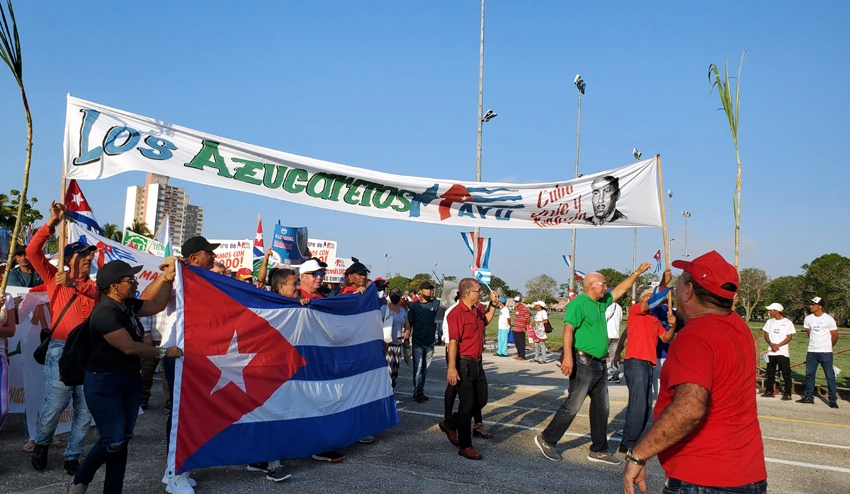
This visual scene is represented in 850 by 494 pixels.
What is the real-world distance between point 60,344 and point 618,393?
33.0 feet

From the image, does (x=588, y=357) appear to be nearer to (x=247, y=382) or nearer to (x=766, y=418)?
(x=247, y=382)

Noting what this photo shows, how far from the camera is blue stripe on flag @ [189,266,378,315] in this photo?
A: 18.8 ft

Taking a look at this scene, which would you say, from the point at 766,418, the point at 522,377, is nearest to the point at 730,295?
the point at 766,418

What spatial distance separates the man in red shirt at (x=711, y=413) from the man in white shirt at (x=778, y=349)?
11.6 m

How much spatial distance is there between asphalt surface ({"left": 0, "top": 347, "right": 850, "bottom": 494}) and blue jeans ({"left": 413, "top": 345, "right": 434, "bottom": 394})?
48 centimetres

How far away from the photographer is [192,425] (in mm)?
5258

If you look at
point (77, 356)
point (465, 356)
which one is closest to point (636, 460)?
point (77, 356)

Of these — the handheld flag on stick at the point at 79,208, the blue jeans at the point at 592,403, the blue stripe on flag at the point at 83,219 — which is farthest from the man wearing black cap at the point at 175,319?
the blue jeans at the point at 592,403

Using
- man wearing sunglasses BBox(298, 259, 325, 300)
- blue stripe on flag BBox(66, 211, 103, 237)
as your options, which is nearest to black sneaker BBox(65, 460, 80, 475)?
man wearing sunglasses BBox(298, 259, 325, 300)

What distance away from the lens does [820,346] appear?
1248 centimetres

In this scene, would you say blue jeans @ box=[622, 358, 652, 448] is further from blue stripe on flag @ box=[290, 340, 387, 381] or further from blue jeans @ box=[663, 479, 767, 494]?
blue jeans @ box=[663, 479, 767, 494]

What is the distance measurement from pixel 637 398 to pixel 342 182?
13.7 feet

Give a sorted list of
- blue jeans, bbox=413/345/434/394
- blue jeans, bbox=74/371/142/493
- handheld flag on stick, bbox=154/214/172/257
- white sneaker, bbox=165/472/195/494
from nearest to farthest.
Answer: blue jeans, bbox=74/371/142/493
white sneaker, bbox=165/472/195/494
blue jeans, bbox=413/345/434/394
handheld flag on stick, bbox=154/214/172/257

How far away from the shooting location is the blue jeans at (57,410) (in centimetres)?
558
